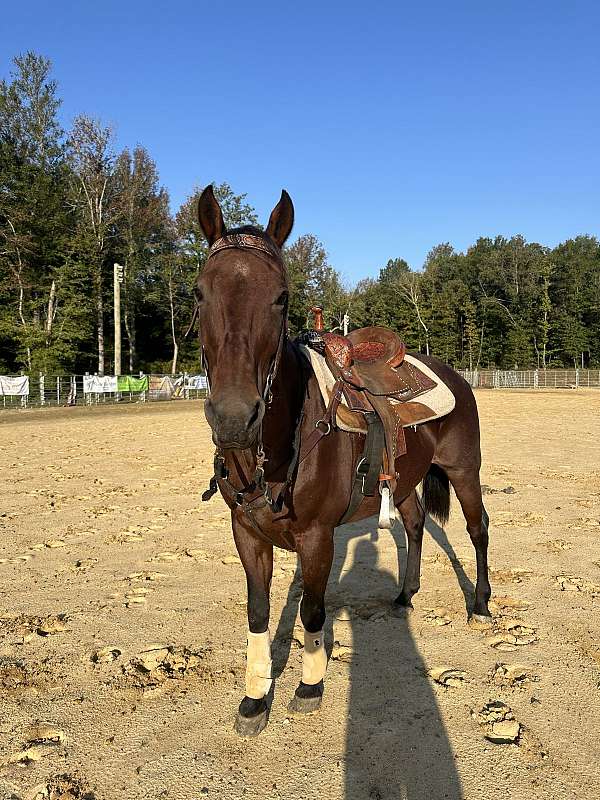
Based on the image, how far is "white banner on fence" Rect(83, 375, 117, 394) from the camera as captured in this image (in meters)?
27.3

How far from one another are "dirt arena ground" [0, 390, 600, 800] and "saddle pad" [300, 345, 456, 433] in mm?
1531

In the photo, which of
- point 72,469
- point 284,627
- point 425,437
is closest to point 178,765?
point 284,627

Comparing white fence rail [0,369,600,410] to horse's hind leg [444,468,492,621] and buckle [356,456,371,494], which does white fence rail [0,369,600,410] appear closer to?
horse's hind leg [444,468,492,621]

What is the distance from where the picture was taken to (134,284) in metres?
38.8

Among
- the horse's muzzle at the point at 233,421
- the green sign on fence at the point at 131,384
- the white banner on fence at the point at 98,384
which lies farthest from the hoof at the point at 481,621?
the green sign on fence at the point at 131,384

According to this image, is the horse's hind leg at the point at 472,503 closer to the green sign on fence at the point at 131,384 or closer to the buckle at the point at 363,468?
the buckle at the point at 363,468

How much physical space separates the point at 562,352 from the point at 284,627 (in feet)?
204

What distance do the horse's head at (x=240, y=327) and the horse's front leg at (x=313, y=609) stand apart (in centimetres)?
105

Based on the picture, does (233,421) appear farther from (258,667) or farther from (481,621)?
(481,621)

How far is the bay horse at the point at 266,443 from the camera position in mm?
1917

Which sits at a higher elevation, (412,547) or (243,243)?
(243,243)

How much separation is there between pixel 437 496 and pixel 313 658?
223 centimetres

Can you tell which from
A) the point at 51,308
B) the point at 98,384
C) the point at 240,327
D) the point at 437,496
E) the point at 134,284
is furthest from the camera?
the point at 134,284

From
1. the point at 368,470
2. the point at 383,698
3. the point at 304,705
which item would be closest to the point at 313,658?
the point at 304,705
